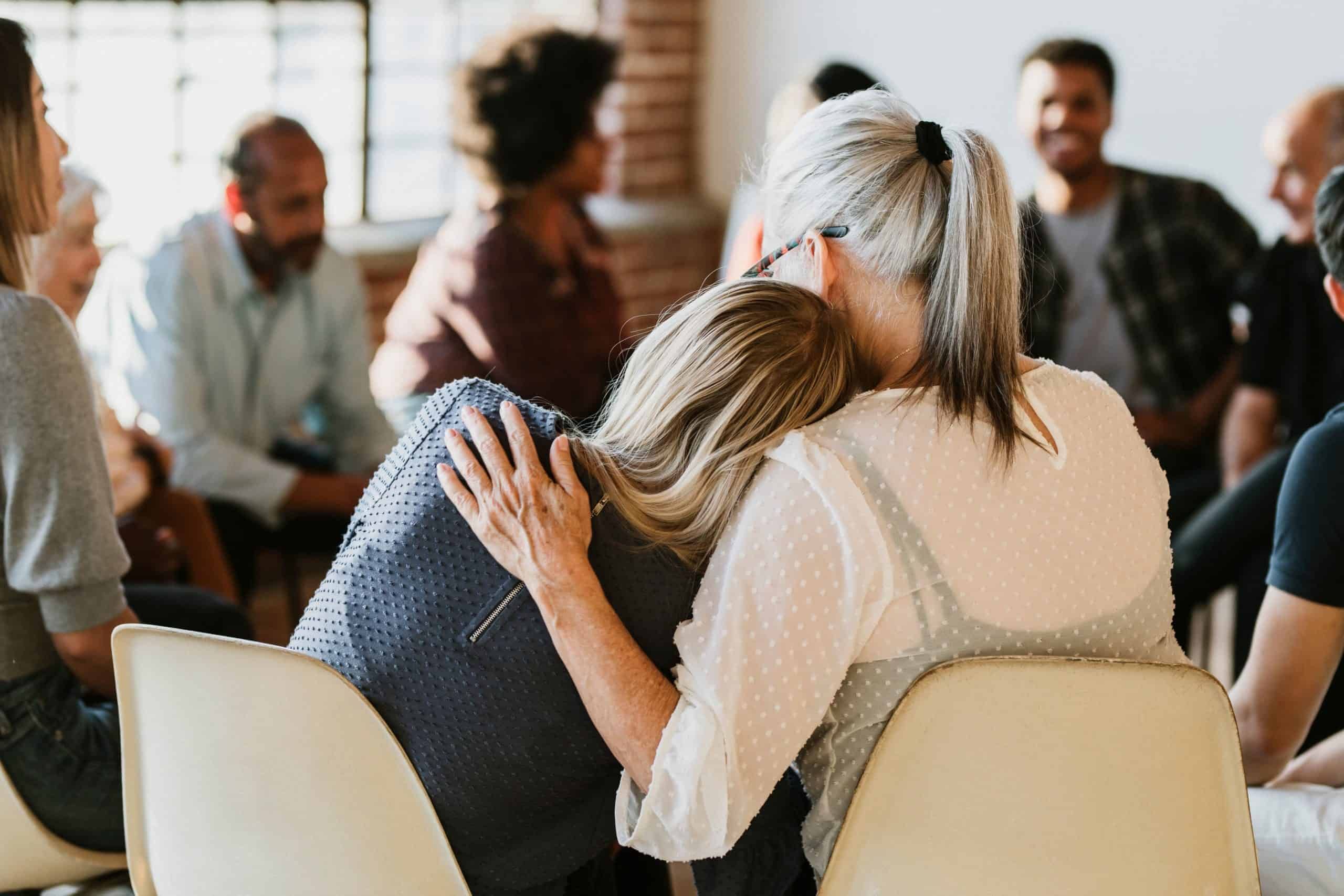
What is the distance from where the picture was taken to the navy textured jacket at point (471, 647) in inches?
50.4

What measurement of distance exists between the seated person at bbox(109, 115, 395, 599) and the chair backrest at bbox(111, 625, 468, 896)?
1.60 m

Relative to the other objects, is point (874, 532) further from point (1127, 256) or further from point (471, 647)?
point (1127, 256)

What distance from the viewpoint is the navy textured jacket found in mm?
1279

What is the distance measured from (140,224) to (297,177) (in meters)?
1.44

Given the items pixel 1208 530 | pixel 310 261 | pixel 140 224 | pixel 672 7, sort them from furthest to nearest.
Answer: pixel 672 7, pixel 140 224, pixel 310 261, pixel 1208 530

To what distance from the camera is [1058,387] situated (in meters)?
1.38

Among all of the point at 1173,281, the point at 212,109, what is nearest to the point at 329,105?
the point at 212,109

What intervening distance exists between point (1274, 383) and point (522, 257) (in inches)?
63.9

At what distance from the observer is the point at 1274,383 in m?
2.91

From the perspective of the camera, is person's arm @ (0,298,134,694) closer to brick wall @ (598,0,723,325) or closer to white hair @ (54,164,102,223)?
white hair @ (54,164,102,223)

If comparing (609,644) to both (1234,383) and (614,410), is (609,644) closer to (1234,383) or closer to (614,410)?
(614,410)

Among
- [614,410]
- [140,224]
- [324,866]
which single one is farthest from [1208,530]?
[140,224]

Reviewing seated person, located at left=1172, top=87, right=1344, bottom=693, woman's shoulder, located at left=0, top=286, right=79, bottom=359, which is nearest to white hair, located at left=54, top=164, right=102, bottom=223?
woman's shoulder, located at left=0, top=286, right=79, bottom=359

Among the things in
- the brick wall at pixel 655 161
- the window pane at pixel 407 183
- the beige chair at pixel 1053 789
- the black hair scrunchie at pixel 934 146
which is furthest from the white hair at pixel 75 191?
the brick wall at pixel 655 161
